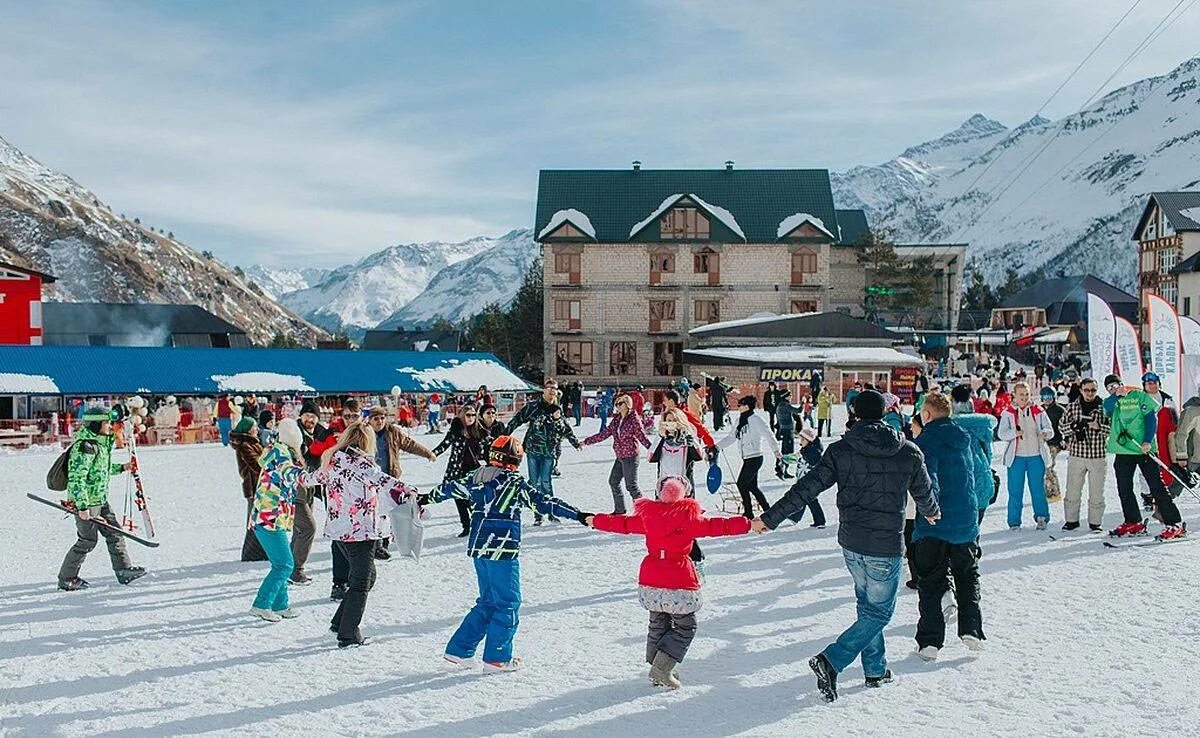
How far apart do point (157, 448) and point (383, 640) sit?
20801 mm

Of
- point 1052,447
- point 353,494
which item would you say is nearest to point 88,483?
point 353,494

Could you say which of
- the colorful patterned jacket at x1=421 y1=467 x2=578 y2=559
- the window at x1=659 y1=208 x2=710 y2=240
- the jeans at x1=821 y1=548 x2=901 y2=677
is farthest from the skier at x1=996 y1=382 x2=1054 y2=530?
the window at x1=659 y1=208 x2=710 y2=240

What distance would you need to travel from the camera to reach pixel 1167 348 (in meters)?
14.3

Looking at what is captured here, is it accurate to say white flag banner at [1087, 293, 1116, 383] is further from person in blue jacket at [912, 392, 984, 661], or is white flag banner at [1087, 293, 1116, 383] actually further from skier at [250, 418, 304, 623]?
skier at [250, 418, 304, 623]

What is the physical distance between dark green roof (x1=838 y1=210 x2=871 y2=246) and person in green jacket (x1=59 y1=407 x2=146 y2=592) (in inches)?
2038

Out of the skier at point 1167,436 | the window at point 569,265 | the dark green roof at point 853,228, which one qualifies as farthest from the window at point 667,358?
the skier at point 1167,436

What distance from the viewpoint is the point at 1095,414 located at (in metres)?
10.6

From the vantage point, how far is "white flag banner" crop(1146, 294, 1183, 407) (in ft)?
46.2

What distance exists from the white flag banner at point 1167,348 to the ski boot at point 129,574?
13.7 meters

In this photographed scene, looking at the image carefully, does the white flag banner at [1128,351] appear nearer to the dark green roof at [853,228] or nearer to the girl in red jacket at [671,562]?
the girl in red jacket at [671,562]

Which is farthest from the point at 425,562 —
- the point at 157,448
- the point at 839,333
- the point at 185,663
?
the point at 839,333

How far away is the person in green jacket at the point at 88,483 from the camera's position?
27.4 feet

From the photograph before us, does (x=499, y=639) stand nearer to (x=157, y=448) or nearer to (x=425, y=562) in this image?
(x=425, y=562)

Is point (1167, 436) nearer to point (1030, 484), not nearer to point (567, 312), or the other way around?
point (1030, 484)
